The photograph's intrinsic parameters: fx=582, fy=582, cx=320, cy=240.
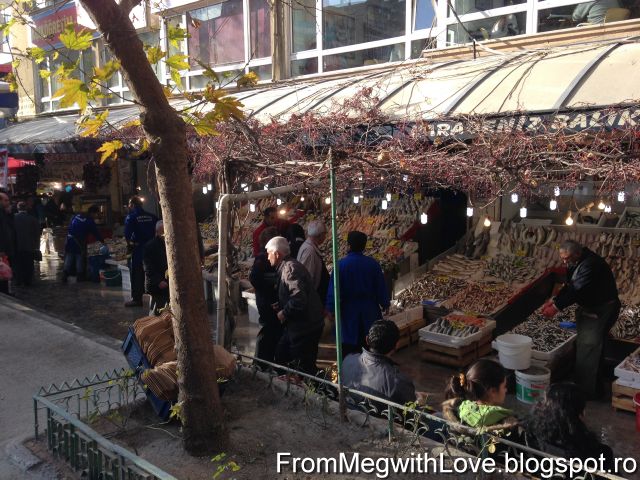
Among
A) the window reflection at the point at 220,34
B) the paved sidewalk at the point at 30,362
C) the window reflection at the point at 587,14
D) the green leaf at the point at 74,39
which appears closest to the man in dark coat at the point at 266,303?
the paved sidewalk at the point at 30,362

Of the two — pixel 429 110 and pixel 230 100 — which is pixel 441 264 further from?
pixel 230 100

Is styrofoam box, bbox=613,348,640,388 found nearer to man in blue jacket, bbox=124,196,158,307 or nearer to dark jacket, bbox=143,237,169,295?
dark jacket, bbox=143,237,169,295

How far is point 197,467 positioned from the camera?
411cm

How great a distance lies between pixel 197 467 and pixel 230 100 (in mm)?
2561

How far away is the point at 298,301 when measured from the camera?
6105 millimetres

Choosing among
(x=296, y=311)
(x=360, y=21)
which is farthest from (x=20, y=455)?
(x=360, y=21)

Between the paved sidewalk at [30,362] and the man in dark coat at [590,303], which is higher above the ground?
the man in dark coat at [590,303]

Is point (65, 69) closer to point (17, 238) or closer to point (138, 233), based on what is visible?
point (138, 233)

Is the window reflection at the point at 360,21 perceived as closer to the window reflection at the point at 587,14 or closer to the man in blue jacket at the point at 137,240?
the window reflection at the point at 587,14

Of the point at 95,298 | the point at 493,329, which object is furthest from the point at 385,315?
the point at 95,298

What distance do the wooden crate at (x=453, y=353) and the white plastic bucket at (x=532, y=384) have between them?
973 millimetres

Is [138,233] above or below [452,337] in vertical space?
above

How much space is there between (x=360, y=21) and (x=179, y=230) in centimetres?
1024

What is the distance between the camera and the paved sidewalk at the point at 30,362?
5363mm
